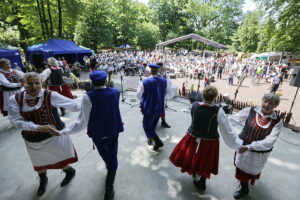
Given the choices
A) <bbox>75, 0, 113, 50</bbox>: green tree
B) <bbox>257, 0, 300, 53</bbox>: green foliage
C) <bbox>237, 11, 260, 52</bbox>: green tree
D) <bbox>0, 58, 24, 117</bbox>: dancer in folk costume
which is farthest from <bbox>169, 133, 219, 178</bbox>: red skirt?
<bbox>237, 11, 260, 52</bbox>: green tree

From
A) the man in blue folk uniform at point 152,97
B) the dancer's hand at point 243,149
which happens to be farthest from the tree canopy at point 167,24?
the dancer's hand at point 243,149

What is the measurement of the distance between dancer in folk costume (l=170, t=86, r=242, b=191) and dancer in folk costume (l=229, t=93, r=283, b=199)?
239 mm

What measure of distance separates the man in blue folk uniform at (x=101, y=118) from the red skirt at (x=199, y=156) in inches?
38.0

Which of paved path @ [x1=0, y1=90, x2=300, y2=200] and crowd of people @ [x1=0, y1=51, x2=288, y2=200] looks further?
paved path @ [x1=0, y1=90, x2=300, y2=200]

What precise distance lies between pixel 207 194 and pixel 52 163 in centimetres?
221

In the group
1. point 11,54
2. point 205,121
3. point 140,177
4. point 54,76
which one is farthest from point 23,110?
point 11,54

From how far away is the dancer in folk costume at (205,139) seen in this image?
6.25 feet

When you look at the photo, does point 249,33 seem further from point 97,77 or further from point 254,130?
point 97,77

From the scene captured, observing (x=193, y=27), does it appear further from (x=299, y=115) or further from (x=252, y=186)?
(x=252, y=186)

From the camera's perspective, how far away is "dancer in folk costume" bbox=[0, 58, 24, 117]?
3.46 m

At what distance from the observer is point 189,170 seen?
2.22 m

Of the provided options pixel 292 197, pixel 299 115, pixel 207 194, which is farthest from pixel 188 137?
pixel 299 115

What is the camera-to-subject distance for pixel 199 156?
215 cm

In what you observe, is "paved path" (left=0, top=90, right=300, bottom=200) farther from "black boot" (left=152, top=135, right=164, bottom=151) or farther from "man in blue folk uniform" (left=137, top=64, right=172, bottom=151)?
"man in blue folk uniform" (left=137, top=64, right=172, bottom=151)
